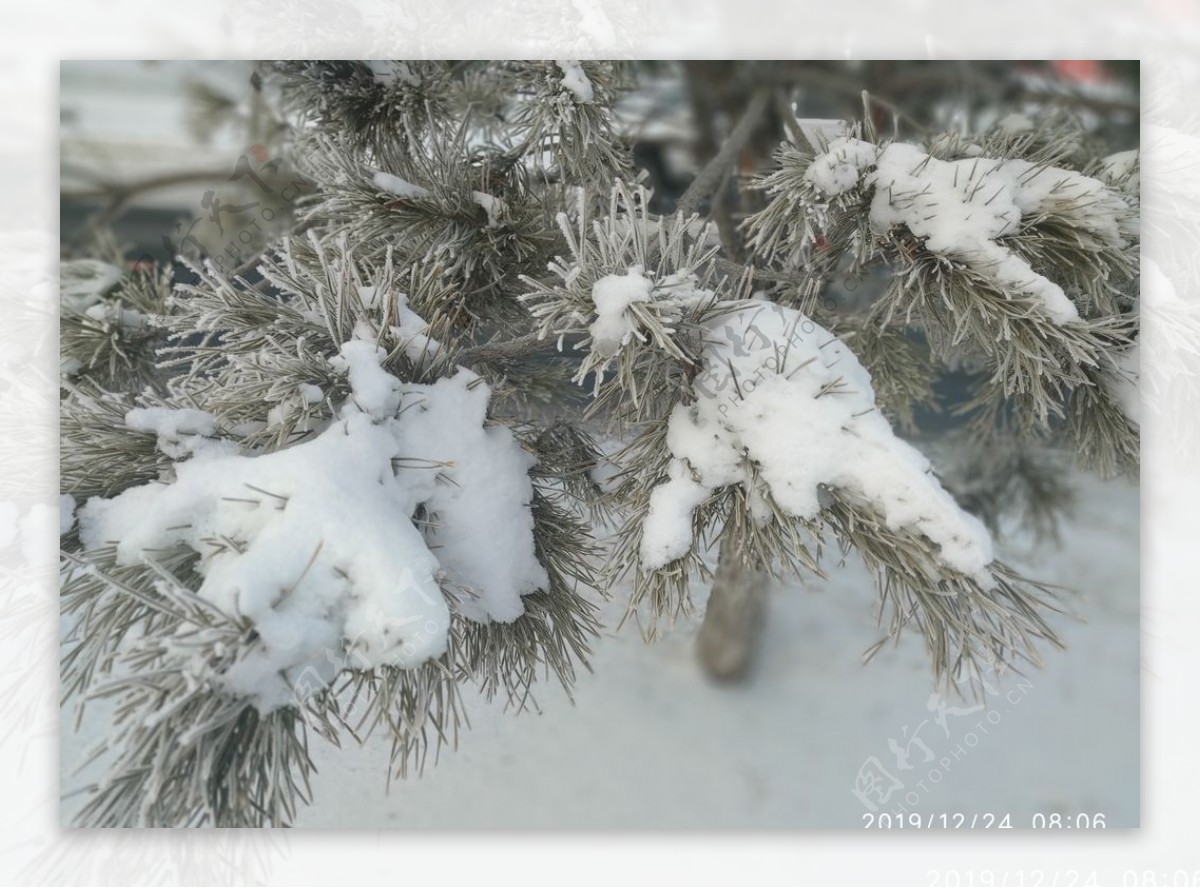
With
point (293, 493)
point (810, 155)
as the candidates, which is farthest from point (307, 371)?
point (810, 155)

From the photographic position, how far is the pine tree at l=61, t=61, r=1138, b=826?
1.23ft

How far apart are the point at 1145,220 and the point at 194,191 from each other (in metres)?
0.96

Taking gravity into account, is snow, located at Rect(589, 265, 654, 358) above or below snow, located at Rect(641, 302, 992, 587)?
above

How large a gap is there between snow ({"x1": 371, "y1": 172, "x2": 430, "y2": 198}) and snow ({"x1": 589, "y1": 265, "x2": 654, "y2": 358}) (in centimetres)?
18

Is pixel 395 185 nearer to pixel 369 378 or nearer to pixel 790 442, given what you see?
pixel 369 378

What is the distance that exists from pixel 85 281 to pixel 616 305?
509 millimetres

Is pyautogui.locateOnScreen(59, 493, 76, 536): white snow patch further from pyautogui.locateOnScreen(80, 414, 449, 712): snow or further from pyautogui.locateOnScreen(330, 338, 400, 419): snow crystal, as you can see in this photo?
pyautogui.locateOnScreen(330, 338, 400, 419): snow crystal

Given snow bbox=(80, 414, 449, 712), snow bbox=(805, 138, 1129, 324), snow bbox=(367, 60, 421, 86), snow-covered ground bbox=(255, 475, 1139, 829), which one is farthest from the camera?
snow-covered ground bbox=(255, 475, 1139, 829)

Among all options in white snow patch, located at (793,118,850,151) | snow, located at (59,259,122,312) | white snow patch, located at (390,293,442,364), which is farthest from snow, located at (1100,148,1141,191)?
snow, located at (59,259,122,312)
